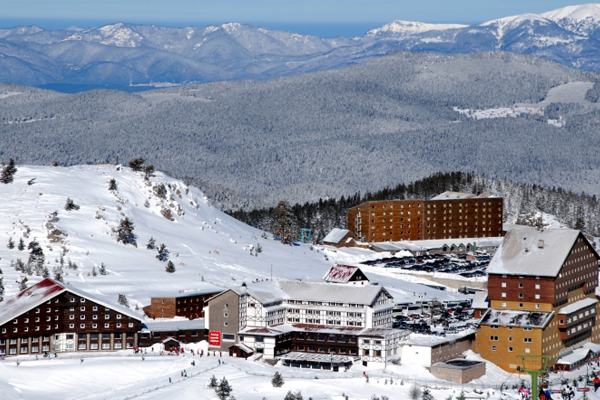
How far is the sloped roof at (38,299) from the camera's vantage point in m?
97.2

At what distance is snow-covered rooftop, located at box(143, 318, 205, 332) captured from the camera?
102562 millimetres

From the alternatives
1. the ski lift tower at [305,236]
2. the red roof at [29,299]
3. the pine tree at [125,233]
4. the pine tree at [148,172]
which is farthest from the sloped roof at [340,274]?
the ski lift tower at [305,236]

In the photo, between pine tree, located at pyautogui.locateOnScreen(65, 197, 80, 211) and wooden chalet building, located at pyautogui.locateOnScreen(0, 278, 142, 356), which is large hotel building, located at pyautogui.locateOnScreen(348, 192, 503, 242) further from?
wooden chalet building, located at pyautogui.locateOnScreen(0, 278, 142, 356)

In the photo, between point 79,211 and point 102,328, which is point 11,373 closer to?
point 102,328

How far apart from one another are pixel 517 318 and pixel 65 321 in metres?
40.8

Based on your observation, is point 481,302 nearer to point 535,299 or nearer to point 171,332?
point 535,299

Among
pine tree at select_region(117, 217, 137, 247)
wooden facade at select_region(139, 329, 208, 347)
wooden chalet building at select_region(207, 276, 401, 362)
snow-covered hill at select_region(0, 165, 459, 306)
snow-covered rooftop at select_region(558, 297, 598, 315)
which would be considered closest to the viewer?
wooden chalet building at select_region(207, 276, 401, 362)

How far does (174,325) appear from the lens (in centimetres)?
10481

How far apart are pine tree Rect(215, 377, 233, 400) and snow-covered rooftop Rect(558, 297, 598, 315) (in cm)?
3731

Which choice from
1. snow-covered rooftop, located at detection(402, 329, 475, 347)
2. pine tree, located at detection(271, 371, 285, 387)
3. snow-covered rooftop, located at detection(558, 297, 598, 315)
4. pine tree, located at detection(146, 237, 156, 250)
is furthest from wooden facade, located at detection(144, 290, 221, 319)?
snow-covered rooftop, located at detection(558, 297, 598, 315)

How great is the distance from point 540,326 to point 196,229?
207ft

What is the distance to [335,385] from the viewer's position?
90125mm

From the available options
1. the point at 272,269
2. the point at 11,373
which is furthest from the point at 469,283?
the point at 11,373

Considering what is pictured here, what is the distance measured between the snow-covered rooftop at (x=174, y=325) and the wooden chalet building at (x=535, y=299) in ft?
84.9
